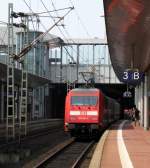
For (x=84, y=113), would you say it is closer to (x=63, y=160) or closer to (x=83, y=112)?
(x=83, y=112)

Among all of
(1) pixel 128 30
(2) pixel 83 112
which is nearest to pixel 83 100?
(2) pixel 83 112

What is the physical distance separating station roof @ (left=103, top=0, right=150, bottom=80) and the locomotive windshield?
2.86 meters

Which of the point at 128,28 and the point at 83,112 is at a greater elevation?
the point at 128,28

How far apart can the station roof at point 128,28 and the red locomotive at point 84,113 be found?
2.84m

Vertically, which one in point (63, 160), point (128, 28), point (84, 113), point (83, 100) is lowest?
point (63, 160)

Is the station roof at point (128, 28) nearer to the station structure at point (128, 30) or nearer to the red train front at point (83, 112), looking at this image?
the station structure at point (128, 30)

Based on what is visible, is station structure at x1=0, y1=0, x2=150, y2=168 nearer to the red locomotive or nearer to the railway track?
the railway track

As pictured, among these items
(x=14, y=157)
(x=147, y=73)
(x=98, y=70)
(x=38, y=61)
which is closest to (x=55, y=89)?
(x=98, y=70)

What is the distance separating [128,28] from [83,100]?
12730 millimetres

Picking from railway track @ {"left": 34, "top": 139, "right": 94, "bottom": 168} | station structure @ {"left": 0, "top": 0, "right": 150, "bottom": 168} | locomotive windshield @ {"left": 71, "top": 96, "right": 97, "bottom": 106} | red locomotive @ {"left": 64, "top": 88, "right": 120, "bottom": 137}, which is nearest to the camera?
station structure @ {"left": 0, "top": 0, "right": 150, "bottom": 168}

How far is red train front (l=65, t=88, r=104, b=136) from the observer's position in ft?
105

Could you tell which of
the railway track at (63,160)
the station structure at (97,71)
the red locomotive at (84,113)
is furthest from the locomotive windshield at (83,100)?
the railway track at (63,160)

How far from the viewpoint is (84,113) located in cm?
3256

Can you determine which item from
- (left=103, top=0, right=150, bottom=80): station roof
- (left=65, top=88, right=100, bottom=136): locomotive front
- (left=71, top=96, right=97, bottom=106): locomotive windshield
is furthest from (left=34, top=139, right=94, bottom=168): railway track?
(left=71, top=96, right=97, bottom=106): locomotive windshield
